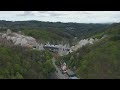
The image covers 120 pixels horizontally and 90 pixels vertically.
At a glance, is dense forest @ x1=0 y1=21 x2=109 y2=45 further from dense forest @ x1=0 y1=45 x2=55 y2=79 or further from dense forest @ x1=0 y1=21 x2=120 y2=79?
dense forest @ x1=0 y1=45 x2=55 y2=79

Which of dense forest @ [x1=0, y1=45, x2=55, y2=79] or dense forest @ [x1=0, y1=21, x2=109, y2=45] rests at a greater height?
dense forest @ [x1=0, y1=21, x2=109, y2=45]

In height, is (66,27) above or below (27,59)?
above

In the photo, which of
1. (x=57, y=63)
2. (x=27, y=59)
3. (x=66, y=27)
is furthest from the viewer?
(x=27, y=59)

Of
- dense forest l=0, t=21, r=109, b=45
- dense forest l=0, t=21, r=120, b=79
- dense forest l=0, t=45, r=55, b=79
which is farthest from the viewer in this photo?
dense forest l=0, t=45, r=55, b=79

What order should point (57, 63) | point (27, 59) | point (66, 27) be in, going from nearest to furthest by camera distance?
point (57, 63) < point (66, 27) < point (27, 59)

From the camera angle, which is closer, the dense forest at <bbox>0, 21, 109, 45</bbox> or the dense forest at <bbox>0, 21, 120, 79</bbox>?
the dense forest at <bbox>0, 21, 109, 45</bbox>

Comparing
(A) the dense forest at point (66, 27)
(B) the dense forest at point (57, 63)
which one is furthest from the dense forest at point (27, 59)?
(A) the dense forest at point (66, 27)

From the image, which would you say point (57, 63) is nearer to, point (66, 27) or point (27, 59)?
point (66, 27)

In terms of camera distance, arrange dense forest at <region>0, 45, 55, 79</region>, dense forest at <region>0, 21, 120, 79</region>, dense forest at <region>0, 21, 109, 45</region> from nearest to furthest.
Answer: dense forest at <region>0, 21, 109, 45</region> → dense forest at <region>0, 21, 120, 79</region> → dense forest at <region>0, 45, 55, 79</region>

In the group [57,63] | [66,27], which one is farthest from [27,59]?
[57,63]

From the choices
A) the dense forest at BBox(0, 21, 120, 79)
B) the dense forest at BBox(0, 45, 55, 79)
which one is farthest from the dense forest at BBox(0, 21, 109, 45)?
the dense forest at BBox(0, 45, 55, 79)
